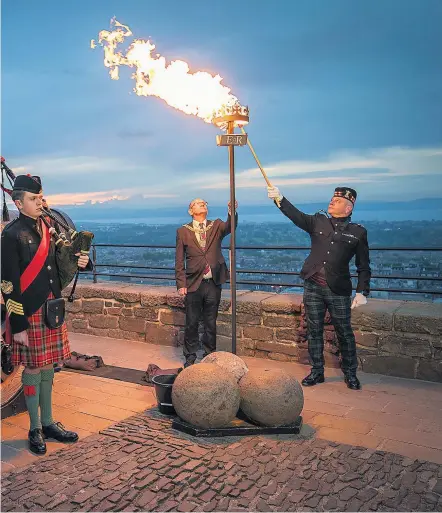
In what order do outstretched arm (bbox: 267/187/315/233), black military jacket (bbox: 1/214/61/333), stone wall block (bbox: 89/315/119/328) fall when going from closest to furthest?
black military jacket (bbox: 1/214/61/333)
outstretched arm (bbox: 267/187/315/233)
stone wall block (bbox: 89/315/119/328)

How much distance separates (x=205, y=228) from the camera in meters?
7.08

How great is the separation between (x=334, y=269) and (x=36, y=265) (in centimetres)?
327

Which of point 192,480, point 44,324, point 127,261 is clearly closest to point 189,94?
point 44,324

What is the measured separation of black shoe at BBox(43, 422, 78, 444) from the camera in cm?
498

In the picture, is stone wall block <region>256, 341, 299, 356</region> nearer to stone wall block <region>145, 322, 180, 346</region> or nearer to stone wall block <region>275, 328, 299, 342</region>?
stone wall block <region>275, 328, 299, 342</region>

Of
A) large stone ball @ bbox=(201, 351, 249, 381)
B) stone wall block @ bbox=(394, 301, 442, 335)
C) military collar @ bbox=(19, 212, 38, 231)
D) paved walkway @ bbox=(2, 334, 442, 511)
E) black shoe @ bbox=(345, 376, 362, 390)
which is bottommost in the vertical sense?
paved walkway @ bbox=(2, 334, 442, 511)

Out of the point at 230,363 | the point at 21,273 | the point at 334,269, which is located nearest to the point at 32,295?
the point at 21,273

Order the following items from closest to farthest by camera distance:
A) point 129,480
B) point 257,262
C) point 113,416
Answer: point 129,480, point 113,416, point 257,262

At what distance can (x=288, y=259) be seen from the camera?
8625 mm

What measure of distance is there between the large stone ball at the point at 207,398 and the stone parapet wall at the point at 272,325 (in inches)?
101

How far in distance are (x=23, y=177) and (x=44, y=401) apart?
79.9 inches

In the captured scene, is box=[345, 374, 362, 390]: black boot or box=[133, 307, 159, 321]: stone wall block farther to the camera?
box=[133, 307, 159, 321]: stone wall block

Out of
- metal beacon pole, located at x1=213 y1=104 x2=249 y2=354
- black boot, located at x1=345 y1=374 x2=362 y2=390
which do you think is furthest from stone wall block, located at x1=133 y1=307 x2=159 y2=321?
black boot, located at x1=345 y1=374 x2=362 y2=390

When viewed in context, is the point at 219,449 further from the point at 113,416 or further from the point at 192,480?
the point at 113,416
